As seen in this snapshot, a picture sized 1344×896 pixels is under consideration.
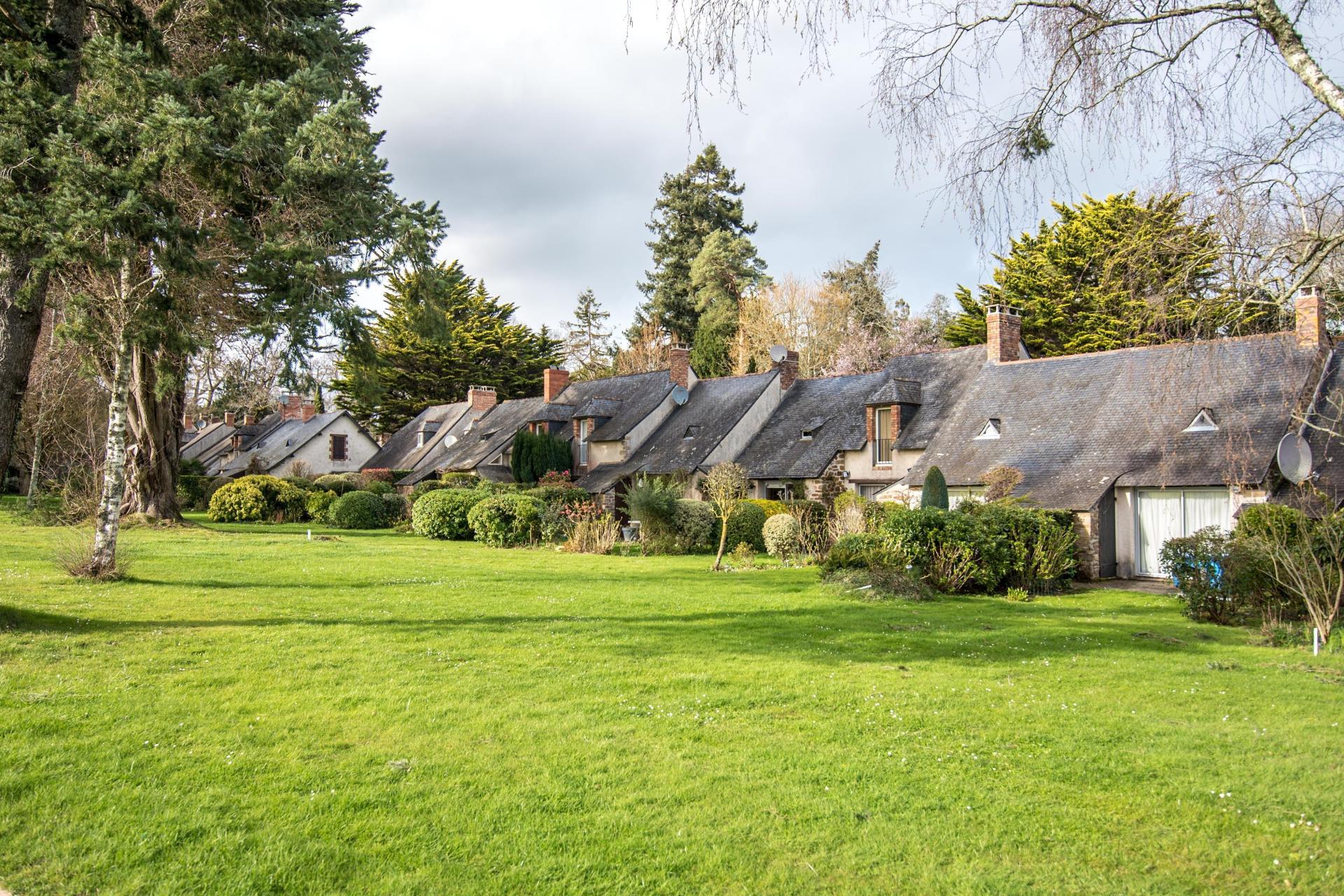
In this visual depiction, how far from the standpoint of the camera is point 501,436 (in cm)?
3834

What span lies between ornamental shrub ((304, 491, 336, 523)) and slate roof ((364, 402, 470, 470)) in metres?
8.92

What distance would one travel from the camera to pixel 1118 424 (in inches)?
824

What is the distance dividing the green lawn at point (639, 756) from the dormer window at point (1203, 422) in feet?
32.2

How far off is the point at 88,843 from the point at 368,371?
41.8 ft

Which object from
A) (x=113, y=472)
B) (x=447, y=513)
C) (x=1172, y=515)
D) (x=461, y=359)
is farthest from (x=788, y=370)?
(x=461, y=359)

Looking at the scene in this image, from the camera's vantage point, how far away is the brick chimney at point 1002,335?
85.2ft

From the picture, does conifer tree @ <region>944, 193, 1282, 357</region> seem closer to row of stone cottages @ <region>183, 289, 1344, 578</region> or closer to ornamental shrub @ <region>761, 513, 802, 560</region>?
row of stone cottages @ <region>183, 289, 1344, 578</region>

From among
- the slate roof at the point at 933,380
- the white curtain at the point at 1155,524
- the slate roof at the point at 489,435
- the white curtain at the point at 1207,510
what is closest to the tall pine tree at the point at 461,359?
the slate roof at the point at 489,435

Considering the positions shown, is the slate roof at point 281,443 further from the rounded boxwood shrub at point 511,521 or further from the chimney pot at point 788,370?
the chimney pot at point 788,370

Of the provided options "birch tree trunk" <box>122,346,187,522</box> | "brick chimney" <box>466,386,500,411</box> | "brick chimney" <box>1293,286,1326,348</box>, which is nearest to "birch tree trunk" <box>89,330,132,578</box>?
"birch tree trunk" <box>122,346,187,522</box>

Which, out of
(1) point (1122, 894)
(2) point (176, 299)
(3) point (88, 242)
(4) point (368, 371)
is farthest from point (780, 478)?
(1) point (1122, 894)

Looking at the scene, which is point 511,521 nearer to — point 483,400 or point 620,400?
point 620,400

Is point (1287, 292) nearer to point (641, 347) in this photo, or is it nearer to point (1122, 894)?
point (1122, 894)

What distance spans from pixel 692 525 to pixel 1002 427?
869 centimetres
